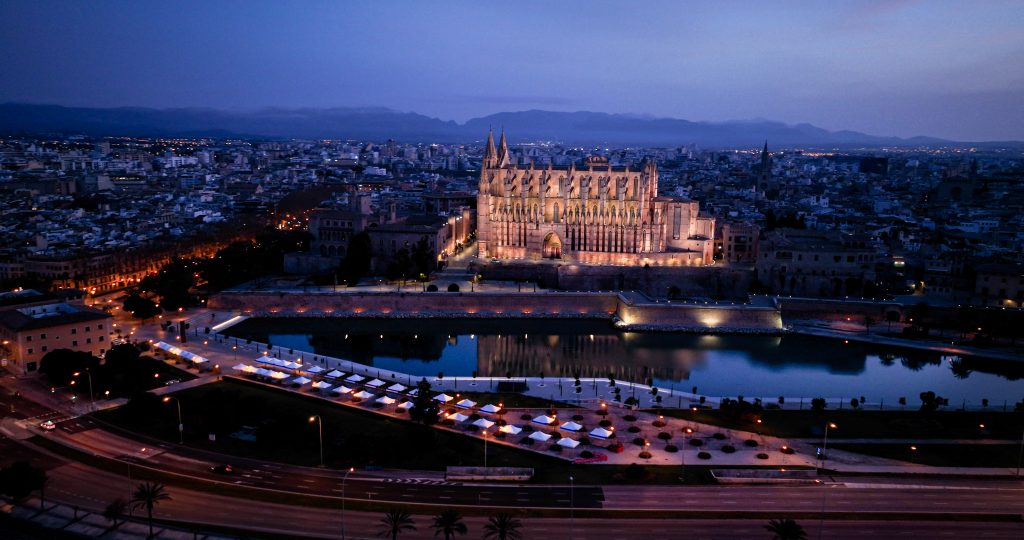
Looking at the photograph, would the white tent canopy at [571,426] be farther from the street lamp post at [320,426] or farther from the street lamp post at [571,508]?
the street lamp post at [320,426]

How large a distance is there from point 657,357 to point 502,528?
22.3 m

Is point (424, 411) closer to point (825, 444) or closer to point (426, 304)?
point (825, 444)

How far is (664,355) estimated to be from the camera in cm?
3784

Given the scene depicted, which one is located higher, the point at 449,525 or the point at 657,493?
the point at 449,525

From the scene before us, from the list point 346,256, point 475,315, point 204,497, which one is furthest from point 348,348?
point 204,497

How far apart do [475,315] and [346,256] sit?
11808 millimetres

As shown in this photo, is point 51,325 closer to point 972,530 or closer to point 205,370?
point 205,370

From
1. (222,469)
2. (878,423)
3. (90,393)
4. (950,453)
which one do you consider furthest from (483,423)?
(950,453)

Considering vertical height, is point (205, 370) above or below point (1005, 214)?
below

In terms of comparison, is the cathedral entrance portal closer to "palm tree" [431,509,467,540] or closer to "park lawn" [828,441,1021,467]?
"park lawn" [828,441,1021,467]

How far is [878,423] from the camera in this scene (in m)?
26.0

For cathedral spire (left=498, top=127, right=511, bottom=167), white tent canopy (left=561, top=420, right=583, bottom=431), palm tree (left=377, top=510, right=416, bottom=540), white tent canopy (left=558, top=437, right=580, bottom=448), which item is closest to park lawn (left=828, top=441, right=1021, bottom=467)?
white tent canopy (left=561, top=420, right=583, bottom=431)

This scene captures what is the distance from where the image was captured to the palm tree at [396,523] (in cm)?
1695

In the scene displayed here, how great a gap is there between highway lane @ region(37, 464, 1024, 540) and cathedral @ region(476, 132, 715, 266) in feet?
102
